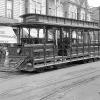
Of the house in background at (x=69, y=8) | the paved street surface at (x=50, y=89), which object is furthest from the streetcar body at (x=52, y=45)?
the house in background at (x=69, y=8)

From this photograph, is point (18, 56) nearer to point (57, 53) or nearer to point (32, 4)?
point (57, 53)

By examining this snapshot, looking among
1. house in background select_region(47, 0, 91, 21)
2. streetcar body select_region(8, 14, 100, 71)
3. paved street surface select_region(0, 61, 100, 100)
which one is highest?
house in background select_region(47, 0, 91, 21)

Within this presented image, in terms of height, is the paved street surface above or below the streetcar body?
below

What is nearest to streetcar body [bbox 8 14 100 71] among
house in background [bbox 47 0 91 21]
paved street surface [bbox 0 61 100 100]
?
paved street surface [bbox 0 61 100 100]

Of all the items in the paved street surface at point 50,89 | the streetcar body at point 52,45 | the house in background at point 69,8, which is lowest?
the paved street surface at point 50,89

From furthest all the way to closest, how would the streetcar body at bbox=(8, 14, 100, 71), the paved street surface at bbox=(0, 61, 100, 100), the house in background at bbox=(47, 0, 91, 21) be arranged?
1. the house in background at bbox=(47, 0, 91, 21)
2. the streetcar body at bbox=(8, 14, 100, 71)
3. the paved street surface at bbox=(0, 61, 100, 100)

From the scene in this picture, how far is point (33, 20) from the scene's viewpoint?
1483cm

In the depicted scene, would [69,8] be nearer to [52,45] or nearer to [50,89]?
[52,45]

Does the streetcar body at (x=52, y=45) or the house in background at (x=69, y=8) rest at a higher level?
the house in background at (x=69, y=8)

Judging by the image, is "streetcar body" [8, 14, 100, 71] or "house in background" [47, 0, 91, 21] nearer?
"streetcar body" [8, 14, 100, 71]

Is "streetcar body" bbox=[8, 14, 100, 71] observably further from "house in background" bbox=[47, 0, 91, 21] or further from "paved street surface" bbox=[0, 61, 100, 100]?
"house in background" bbox=[47, 0, 91, 21]

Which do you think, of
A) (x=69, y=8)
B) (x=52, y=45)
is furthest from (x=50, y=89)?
(x=69, y=8)

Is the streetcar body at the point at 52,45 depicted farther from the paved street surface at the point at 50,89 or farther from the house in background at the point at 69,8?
the house in background at the point at 69,8

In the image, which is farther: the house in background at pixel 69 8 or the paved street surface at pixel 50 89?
the house in background at pixel 69 8
